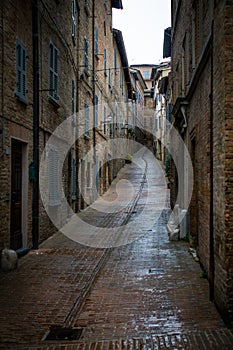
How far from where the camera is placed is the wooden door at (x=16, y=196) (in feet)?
33.7

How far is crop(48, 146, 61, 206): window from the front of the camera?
527 inches

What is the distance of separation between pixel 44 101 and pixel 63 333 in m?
7.85

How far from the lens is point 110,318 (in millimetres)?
6406

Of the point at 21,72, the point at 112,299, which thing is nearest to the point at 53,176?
the point at 21,72

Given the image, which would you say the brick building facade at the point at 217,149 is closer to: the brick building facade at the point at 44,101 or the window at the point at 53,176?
the brick building facade at the point at 44,101

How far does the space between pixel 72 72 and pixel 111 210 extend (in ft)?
21.5

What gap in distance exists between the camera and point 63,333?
5.89 meters

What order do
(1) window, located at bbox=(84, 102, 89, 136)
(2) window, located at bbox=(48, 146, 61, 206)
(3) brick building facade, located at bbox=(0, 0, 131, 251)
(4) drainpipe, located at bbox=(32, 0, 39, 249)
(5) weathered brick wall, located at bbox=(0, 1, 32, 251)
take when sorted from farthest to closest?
(1) window, located at bbox=(84, 102, 89, 136) < (2) window, located at bbox=(48, 146, 61, 206) < (4) drainpipe, located at bbox=(32, 0, 39, 249) < (3) brick building facade, located at bbox=(0, 0, 131, 251) < (5) weathered brick wall, located at bbox=(0, 1, 32, 251)

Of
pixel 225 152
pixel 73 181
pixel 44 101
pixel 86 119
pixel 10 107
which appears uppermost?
pixel 86 119

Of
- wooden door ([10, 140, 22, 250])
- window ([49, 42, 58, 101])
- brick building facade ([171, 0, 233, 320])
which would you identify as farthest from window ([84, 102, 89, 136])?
brick building facade ([171, 0, 233, 320])

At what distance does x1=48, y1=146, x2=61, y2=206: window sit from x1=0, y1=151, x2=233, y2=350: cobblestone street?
1.44m

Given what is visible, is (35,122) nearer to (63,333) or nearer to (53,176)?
(53,176)

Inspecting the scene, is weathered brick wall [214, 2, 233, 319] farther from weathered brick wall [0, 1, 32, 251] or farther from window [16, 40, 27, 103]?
window [16, 40, 27, 103]

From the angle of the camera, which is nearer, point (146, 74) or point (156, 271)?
point (156, 271)
